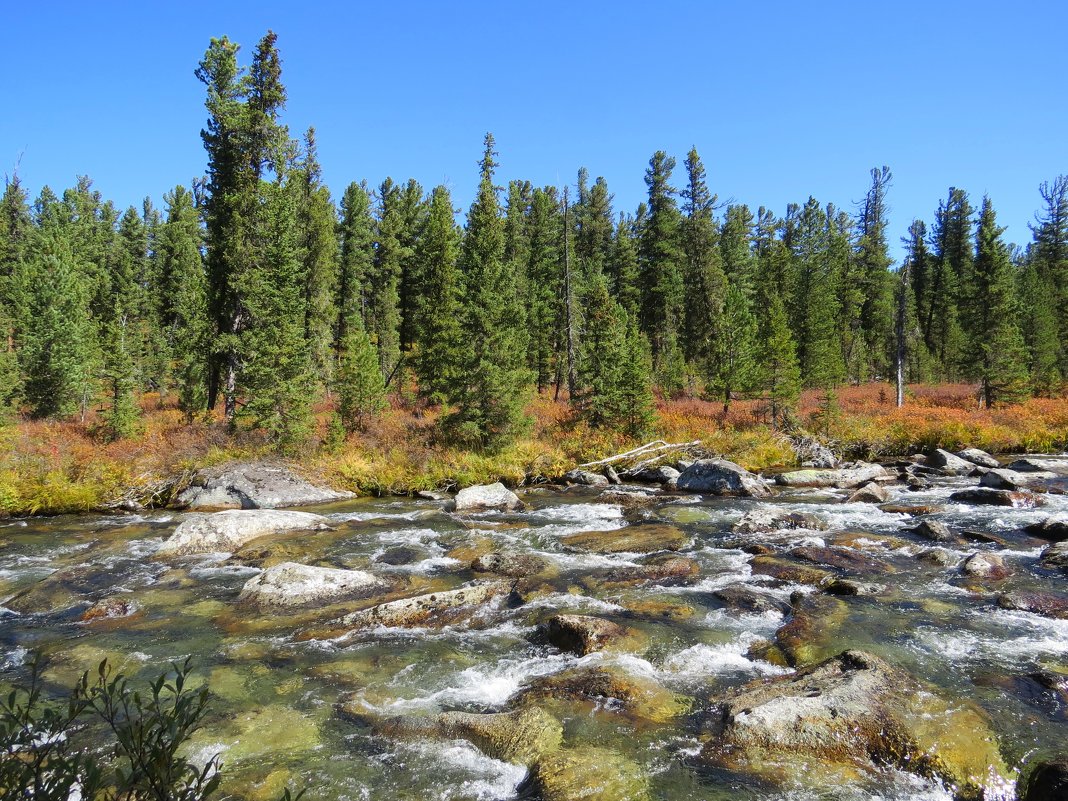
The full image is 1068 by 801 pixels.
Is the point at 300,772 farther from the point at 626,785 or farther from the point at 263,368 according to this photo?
the point at 263,368

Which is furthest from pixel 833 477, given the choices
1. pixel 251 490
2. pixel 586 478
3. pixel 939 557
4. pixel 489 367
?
pixel 251 490

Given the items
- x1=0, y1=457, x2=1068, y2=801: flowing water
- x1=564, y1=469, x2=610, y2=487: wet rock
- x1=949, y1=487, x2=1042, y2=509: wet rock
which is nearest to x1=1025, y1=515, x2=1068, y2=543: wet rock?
x1=0, y1=457, x2=1068, y2=801: flowing water

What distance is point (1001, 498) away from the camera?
17672mm

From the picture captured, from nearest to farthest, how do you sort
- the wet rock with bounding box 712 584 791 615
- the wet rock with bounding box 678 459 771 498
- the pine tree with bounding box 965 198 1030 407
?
the wet rock with bounding box 712 584 791 615, the wet rock with bounding box 678 459 771 498, the pine tree with bounding box 965 198 1030 407

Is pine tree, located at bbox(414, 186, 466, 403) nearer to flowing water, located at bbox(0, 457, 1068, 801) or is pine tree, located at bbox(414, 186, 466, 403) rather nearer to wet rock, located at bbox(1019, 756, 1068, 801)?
flowing water, located at bbox(0, 457, 1068, 801)

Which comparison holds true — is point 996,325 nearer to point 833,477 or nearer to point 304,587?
point 833,477

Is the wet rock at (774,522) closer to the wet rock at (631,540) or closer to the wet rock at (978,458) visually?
the wet rock at (631,540)

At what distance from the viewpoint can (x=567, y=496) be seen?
2170 cm

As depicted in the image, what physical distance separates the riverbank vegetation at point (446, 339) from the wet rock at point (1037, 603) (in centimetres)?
1666

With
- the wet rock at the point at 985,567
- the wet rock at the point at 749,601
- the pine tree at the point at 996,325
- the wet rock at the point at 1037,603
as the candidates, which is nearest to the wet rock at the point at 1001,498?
the wet rock at the point at 985,567

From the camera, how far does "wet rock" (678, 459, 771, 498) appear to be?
21.2 m

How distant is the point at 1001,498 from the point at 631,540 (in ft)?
38.4

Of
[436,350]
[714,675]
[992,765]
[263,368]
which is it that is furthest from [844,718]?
[436,350]

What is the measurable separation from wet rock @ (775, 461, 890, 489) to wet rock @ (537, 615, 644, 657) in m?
16.0
